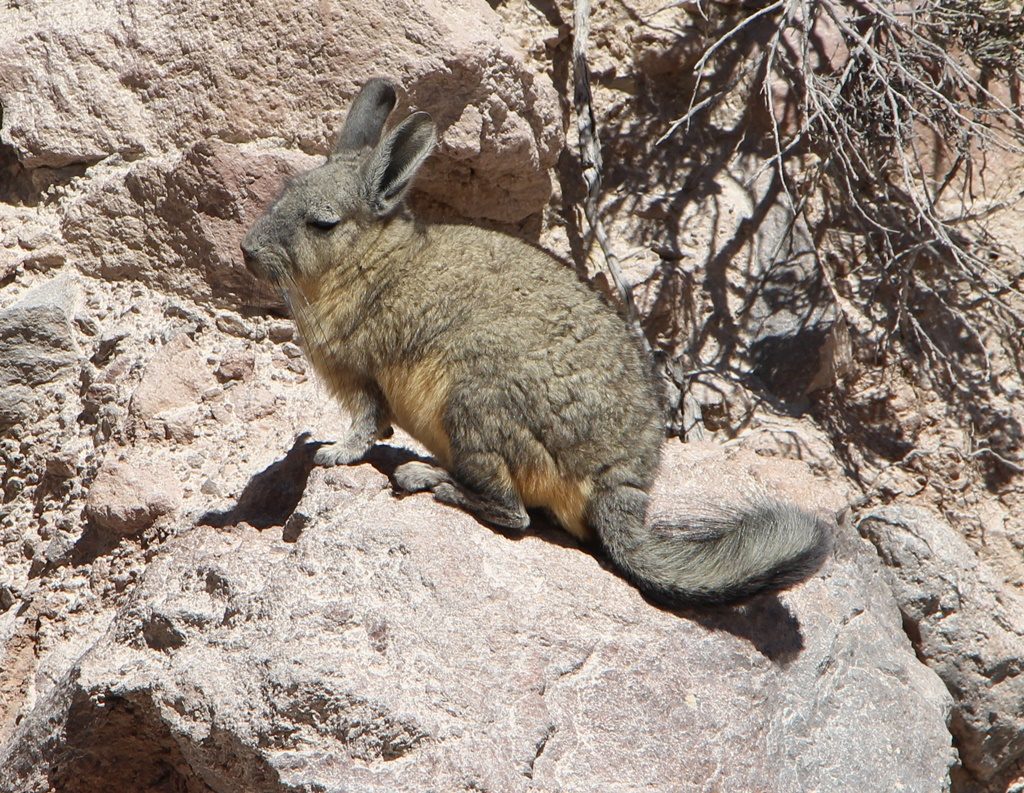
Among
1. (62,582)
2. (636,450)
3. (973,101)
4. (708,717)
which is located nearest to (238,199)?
(62,582)

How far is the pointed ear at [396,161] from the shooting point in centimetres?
385

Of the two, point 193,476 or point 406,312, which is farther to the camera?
point 193,476

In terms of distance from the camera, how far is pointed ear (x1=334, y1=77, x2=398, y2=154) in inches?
166

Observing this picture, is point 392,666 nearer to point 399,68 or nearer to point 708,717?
point 708,717

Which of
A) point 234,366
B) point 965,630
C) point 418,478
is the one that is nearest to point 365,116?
point 234,366

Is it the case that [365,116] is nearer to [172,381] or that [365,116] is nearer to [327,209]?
[327,209]

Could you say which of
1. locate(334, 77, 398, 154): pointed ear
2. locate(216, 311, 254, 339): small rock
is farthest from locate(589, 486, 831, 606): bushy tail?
locate(216, 311, 254, 339): small rock

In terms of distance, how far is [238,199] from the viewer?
4785mm

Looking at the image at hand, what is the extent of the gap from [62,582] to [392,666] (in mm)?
1795

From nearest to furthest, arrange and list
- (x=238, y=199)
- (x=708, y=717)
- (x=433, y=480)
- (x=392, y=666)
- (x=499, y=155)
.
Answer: (x=392, y=666)
(x=708, y=717)
(x=433, y=480)
(x=238, y=199)
(x=499, y=155)

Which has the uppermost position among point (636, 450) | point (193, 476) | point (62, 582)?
point (636, 450)

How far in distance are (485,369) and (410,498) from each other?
1.64ft

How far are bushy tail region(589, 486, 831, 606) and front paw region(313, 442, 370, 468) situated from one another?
2.85ft

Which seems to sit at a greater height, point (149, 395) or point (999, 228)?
point (999, 228)
